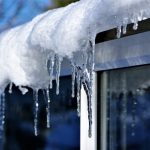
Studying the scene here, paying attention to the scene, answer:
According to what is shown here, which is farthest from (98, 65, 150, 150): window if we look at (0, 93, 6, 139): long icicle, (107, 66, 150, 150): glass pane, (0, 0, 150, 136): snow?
(0, 93, 6, 139): long icicle

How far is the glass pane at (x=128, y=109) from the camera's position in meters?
3.42

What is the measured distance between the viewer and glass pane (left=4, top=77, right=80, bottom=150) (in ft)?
14.3

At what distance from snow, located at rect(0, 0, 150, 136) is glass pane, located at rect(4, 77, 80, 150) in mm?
277

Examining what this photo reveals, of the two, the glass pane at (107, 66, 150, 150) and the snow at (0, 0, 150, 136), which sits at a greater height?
the snow at (0, 0, 150, 136)

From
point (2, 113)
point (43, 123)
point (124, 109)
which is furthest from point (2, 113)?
point (124, 109)

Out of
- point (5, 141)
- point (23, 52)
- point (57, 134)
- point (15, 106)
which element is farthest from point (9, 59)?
point (5, 141)

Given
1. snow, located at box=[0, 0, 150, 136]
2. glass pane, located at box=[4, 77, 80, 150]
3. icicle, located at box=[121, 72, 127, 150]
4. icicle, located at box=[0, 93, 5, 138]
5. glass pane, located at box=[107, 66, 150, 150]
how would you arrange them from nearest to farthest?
snow, located at box=[0, 0, 150, 136] → glass pane, located at box=[107, 66, 150, 150] → icicle, located at box=[121, 72, 127, 150] → glass pane, located at box=[4, 77, 80, 150] → icicle, located at box=[0, 93, 5, 138]

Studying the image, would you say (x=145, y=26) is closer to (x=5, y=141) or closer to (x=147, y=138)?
(x=147, y=138)

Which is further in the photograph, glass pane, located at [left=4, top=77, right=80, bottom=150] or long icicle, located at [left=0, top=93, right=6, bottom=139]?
long icicle, located at [left=0, top=93, right=6, bottom=139]

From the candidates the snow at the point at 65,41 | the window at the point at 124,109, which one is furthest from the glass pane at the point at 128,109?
the snow at the point at 65,41

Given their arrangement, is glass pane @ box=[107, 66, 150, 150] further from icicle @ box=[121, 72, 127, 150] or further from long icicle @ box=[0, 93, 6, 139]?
long icicle @ box=[0, 93, 6, 139]

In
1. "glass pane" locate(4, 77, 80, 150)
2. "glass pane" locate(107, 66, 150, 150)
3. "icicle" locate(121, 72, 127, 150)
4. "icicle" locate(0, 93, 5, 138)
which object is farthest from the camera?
"icicle" locate(0, 93, 5, 138)

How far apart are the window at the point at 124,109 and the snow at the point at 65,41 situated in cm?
26

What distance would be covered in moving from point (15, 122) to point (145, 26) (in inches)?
101
